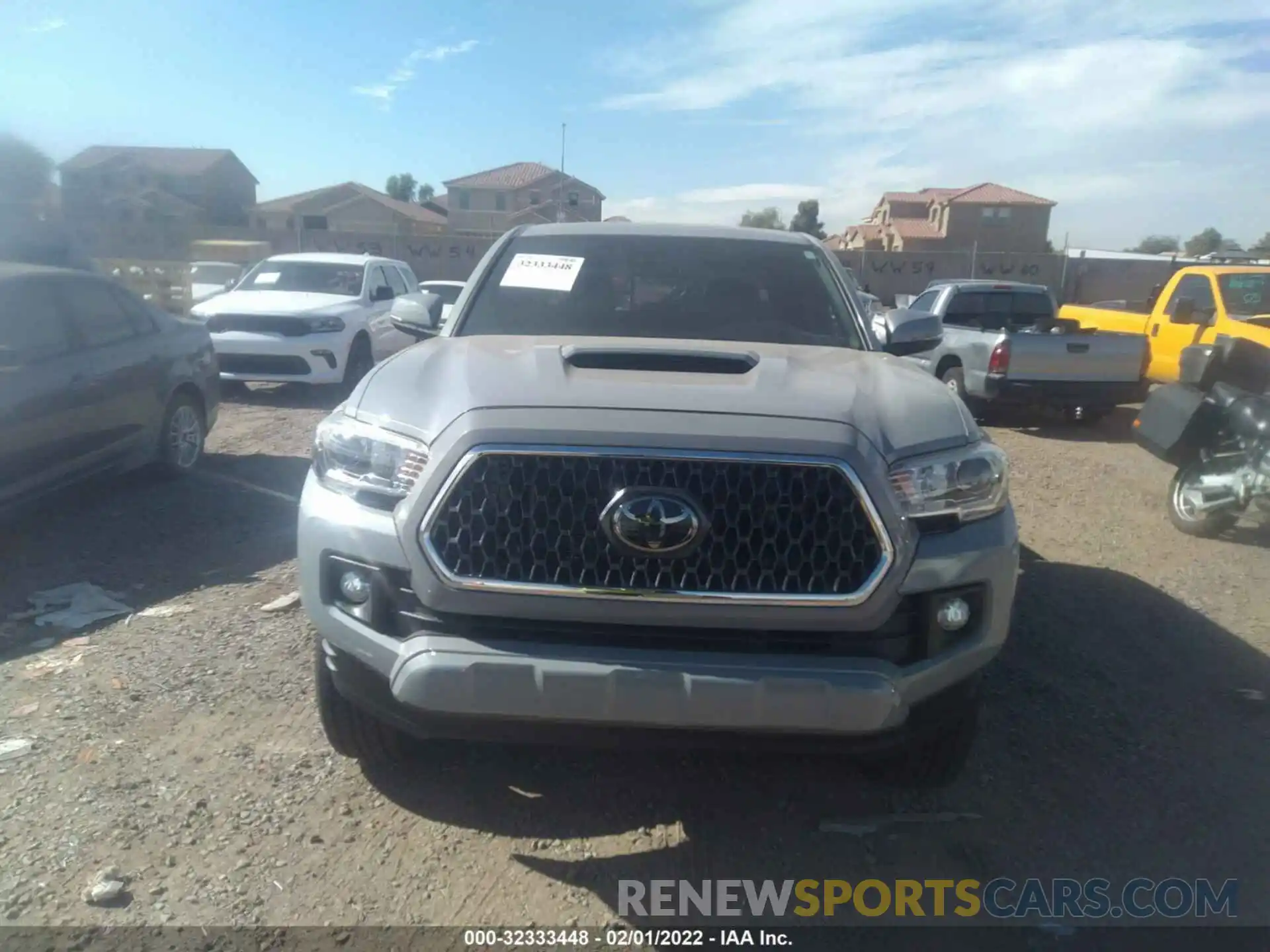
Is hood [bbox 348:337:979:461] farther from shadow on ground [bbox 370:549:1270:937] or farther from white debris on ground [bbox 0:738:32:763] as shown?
white debris on ground [bbox 0:738:32:763]

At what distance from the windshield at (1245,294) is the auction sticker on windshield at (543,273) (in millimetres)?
8589

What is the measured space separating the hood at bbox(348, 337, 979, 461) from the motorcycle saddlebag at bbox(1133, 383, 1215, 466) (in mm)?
4101

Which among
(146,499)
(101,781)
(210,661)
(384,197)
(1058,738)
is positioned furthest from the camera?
(384,197)

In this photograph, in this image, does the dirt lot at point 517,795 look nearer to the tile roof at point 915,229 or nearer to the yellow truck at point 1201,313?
the yellow truck at point 1201,313

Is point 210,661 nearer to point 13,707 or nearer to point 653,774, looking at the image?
point 13,707

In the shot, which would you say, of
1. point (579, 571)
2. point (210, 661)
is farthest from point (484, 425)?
point (210, 661)

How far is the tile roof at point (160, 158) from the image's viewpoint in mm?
36312

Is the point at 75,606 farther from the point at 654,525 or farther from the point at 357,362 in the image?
the point at 357,362

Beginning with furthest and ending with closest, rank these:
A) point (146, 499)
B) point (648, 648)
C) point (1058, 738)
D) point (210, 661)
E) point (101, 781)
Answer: point (146, 499) → point (210, 661) → point (1058, 738) → point (101, 781) → point (648, 648)

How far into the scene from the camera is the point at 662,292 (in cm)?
428

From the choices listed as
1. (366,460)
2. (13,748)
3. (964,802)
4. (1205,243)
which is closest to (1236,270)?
(964,802)

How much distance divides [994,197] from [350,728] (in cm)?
6526

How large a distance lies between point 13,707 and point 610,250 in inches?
120

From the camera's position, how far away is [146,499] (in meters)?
6.86
